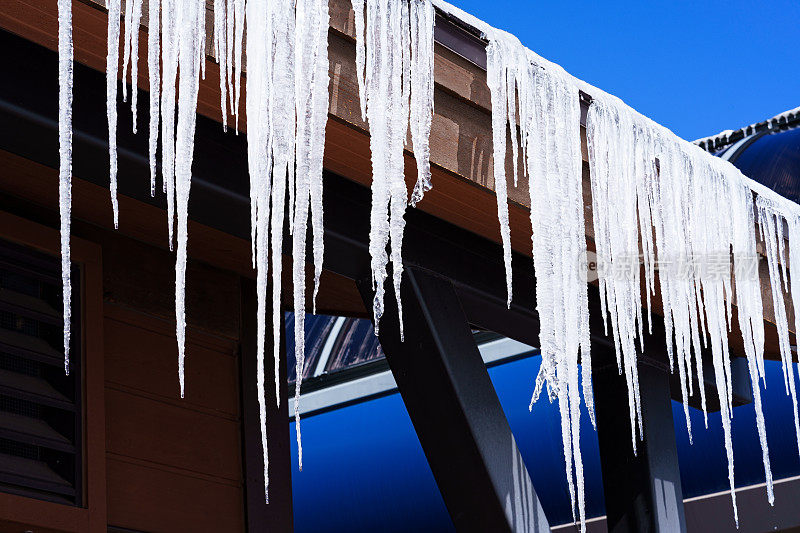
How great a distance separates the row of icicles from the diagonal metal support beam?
0.13m

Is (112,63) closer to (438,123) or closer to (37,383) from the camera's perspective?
(438,123)

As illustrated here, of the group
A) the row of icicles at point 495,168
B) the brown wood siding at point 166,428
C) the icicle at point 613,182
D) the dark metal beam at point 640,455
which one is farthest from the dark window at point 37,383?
the dark metal beam at point 640,455

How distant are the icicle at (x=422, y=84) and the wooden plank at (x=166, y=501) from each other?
1.53 m

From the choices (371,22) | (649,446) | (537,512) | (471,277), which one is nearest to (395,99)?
(371,22)

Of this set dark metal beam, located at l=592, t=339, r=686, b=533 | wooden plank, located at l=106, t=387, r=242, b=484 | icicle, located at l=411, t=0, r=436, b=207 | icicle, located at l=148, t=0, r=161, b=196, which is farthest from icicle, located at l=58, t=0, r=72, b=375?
dark metal beam, located at l=592, t=339, r=686, b=533

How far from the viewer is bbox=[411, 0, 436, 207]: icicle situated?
232 cm

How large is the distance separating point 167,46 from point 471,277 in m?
1.35

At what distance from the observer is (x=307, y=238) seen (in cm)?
262

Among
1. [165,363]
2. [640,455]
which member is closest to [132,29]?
[165,363]

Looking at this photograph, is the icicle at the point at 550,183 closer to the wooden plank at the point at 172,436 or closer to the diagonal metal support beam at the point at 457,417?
the diagonal metal support beam at the point at 457,417

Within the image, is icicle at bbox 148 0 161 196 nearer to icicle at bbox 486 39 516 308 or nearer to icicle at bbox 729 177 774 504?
icicle at bbox 486 39 516 308

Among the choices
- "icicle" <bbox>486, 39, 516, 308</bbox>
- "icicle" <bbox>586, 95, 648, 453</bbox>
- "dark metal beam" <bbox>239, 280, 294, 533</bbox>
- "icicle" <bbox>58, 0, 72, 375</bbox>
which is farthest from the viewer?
"dark metal beam" <bbox>239, 280, 294, 533</bbox>

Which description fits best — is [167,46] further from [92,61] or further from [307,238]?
[307,238]

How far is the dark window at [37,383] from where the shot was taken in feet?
9.53
